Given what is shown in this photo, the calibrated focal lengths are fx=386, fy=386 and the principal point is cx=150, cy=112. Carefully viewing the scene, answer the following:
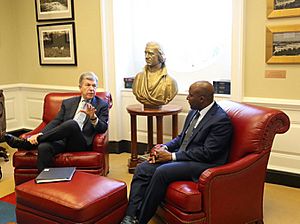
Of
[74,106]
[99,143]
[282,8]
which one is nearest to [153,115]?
[99,143]

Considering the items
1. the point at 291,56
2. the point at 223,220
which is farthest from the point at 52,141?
the point at 291,56

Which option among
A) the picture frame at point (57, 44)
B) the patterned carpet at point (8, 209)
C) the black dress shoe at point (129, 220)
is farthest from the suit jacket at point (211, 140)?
the picture frame at point (57, 44)

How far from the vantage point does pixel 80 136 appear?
11.4ft

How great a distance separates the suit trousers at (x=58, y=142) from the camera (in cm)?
337

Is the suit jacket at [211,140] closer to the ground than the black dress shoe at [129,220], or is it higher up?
higher up

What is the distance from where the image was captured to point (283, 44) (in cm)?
349

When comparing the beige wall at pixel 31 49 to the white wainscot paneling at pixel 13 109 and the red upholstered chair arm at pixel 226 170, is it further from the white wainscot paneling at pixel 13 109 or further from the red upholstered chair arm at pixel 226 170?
the red upholstered chair arm at pixel 226 170

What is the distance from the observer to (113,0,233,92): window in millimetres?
4293

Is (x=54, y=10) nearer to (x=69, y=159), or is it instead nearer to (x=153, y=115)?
(x=153, y=115)

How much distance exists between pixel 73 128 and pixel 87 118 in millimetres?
258

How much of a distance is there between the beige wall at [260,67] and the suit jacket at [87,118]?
55.4 inches

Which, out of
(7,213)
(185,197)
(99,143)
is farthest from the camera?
(99,143)

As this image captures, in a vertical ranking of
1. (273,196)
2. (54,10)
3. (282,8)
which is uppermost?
(54,10)

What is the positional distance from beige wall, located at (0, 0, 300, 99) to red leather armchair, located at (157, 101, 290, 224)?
890 millimetres
